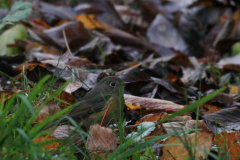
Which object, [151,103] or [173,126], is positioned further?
[151,103]

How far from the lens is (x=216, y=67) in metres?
4.83

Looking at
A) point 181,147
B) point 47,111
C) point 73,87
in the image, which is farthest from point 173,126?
point 73,87

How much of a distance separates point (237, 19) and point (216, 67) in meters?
1.33

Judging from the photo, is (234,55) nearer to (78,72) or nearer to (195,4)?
(195,4)

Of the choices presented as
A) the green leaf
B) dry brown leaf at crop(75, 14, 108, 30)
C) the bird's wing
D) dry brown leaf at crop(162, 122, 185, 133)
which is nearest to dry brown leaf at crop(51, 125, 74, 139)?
the bird's wing

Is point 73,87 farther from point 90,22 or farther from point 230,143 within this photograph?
point 90,22

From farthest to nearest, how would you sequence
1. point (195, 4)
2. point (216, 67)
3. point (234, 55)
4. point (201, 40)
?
point (195, 4) → point (201, 40) → point (234, 55) → point (216, 67)

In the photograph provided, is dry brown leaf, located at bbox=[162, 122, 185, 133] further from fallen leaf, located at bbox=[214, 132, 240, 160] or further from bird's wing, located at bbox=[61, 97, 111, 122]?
bird's wing, located at bbox=[61, 97, 111, 122]

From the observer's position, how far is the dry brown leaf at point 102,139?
7.49 ft

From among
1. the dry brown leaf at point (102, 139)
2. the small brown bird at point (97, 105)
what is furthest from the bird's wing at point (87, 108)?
the dry brown leaf at point (102, 139)

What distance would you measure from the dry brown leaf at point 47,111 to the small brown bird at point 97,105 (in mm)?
110

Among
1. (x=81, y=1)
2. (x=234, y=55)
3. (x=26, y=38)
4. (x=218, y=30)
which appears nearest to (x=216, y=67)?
(x=234, y=55)

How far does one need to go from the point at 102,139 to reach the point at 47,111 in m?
0.58

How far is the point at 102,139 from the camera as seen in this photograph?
7.72 feet
